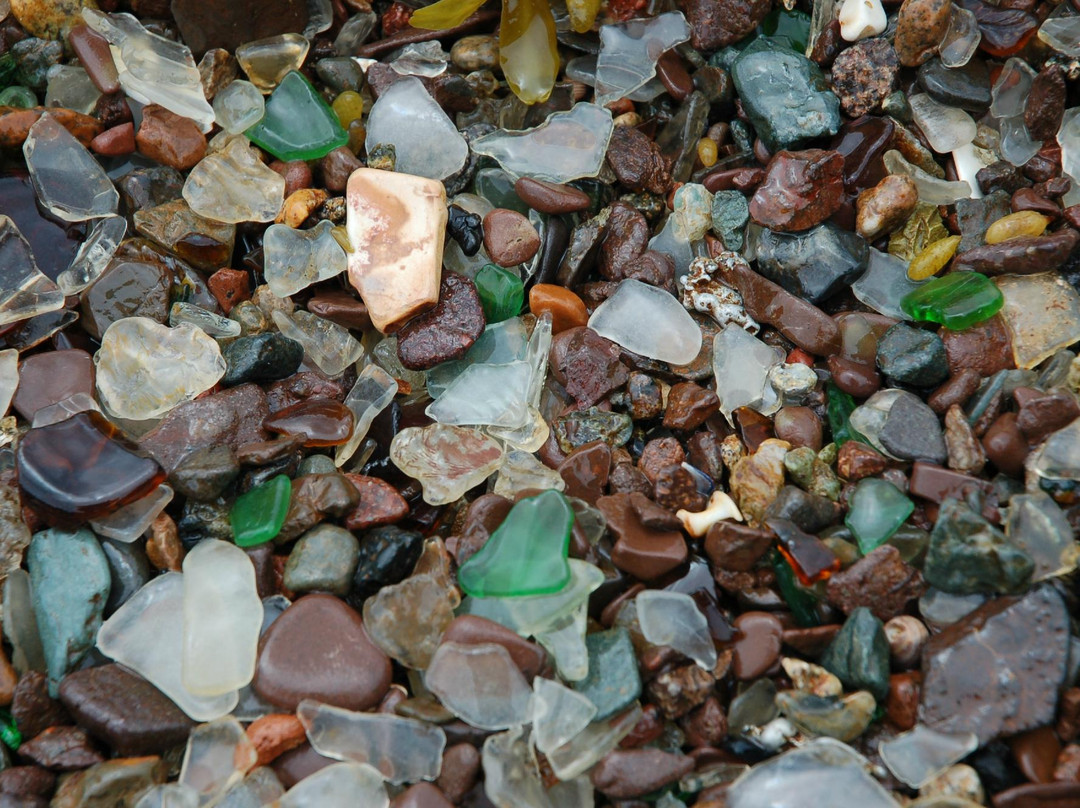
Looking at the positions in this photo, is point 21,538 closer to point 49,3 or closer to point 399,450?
point 399,450

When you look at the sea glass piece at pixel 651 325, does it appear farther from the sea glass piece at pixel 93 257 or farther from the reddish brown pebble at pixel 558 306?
the sea glass piece at pixel 93 257

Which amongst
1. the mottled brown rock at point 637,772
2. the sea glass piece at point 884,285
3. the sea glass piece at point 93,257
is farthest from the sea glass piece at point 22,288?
the sea glass piece at point 884,285

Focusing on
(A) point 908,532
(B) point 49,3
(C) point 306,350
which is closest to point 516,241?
(C) point 306,350

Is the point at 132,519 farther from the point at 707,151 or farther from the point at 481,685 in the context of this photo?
the point at 707,151

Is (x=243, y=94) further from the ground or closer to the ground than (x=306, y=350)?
further from the ground

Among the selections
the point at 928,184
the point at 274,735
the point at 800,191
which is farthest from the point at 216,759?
the point at 928,184

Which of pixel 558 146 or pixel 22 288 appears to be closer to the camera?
pixel 22 288

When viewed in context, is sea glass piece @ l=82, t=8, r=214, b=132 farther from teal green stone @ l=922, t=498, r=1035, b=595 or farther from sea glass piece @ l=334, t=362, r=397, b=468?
teal green stone @ l=922, t=498, r=1035, b=595
